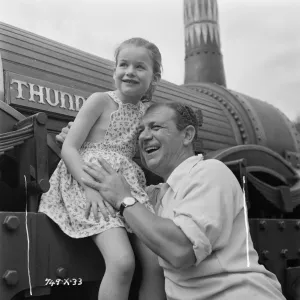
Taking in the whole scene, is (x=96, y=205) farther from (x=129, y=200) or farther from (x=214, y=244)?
(x=214, y=244)

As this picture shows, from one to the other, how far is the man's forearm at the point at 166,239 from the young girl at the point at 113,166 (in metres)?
0.15

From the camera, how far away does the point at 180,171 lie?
151 cm

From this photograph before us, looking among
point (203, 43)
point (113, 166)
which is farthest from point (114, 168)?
point (203, 43)

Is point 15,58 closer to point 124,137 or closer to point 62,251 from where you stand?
point 124,137

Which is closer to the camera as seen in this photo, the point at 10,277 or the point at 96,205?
the point at 10,277

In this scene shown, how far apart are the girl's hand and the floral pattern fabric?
0.02 meters

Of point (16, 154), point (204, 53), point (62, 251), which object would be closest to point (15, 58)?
point (16, 154)

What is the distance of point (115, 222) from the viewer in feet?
4.90

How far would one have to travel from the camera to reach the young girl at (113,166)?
1.43 metres

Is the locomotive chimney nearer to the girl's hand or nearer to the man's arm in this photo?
the girl's hand

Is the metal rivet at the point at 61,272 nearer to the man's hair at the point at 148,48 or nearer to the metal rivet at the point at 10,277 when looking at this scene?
the metal rivet at the point at 10,277

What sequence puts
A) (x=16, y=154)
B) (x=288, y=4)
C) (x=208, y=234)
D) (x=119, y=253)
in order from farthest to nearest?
(x=288, y=4), (x=16, y=154), (x=119, y=253), (x=208, y=234)

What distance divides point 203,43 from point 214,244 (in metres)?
3.81

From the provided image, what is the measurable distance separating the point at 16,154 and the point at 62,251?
0.41 meters
